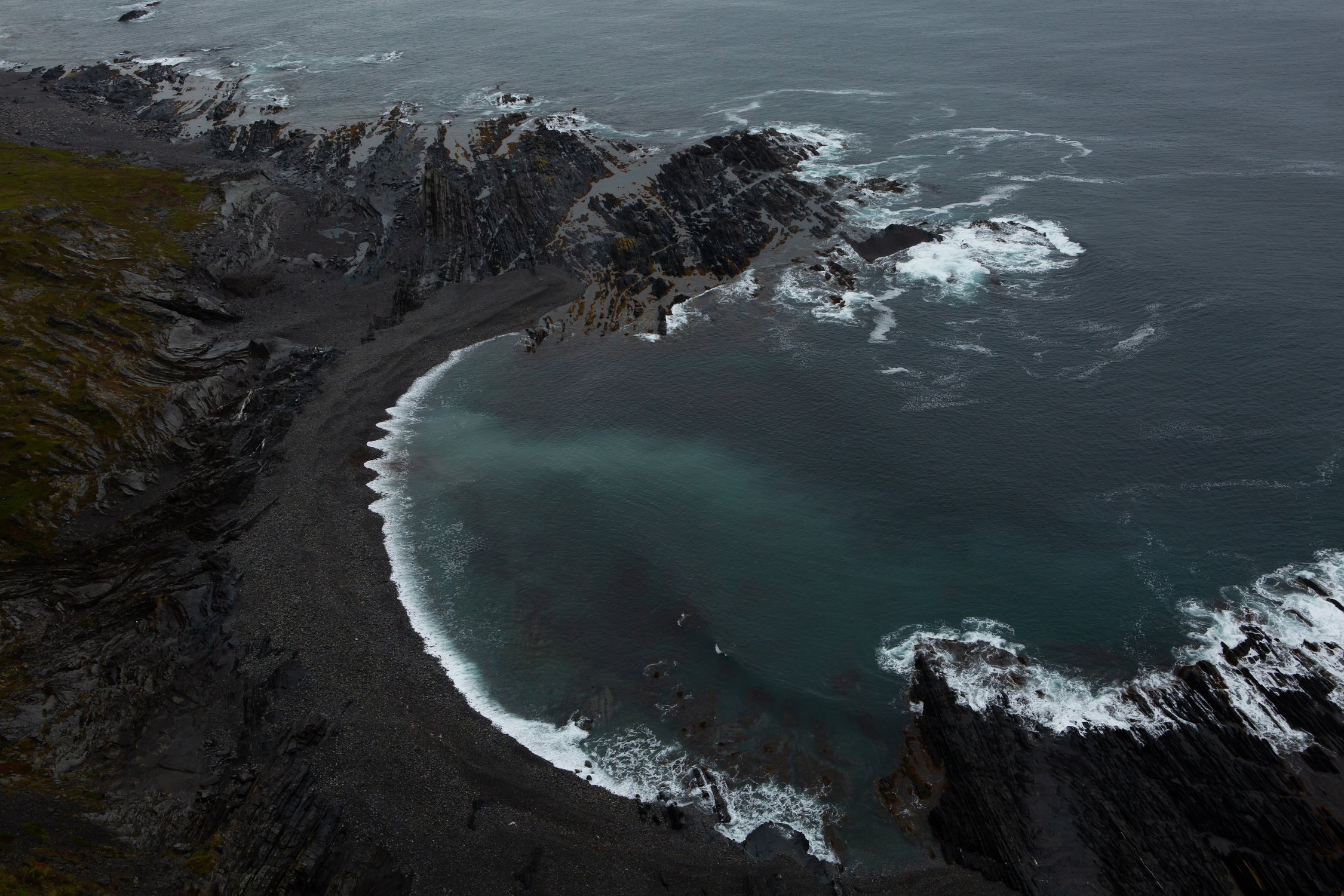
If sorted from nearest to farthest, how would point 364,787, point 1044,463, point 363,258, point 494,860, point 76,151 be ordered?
1. point 494,860
2. point 364,787
3. point 1044,463
4. point 363,258
5. point 76,151

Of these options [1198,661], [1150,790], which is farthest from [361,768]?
[1198,661]

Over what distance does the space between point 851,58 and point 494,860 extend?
173085 millimetres

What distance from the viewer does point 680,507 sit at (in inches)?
2785

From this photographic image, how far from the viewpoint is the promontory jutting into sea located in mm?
46969

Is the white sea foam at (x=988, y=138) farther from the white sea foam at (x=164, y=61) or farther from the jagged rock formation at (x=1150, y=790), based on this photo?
the white sea foam at (x=164, y=61)

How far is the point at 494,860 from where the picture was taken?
45344 mm

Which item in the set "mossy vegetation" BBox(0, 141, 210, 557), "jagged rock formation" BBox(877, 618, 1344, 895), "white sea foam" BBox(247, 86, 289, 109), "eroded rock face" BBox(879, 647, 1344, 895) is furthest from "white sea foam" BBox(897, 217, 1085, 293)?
"white sea foam" BBox(247, 86, 289, 109)

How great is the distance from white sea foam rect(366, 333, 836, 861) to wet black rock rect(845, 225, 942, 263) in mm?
72425

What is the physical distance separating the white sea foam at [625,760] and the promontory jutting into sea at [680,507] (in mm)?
300

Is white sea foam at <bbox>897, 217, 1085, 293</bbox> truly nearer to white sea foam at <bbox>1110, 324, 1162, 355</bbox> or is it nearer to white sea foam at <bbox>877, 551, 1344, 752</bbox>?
white sea foam at <bbox>1110, 324, 1162, 355</bbox>

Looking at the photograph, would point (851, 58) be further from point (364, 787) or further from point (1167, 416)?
point (364, 787)

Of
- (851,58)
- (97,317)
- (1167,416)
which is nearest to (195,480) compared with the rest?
(97,317)

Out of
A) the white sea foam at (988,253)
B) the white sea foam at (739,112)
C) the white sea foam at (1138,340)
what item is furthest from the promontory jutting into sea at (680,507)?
the white sea foam at (739,112)

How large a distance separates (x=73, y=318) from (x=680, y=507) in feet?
224
